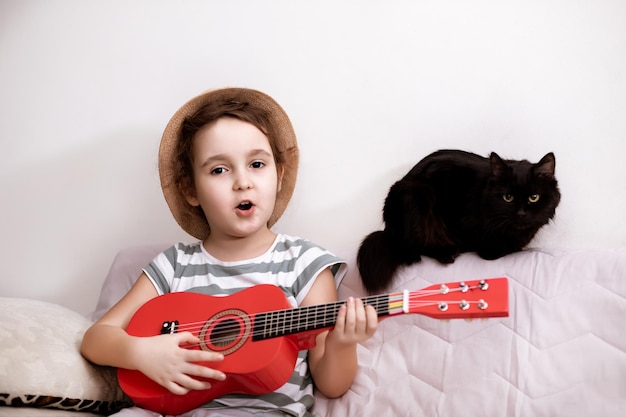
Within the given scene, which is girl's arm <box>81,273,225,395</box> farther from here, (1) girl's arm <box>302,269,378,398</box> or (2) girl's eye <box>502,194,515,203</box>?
(2) girl's eye <box>502,194,515,203</box>

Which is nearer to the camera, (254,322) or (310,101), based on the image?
(254,322)

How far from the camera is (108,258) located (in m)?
1.99

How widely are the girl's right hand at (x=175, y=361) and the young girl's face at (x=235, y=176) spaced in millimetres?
305

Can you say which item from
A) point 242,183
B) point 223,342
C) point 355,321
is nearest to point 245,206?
point 242,183

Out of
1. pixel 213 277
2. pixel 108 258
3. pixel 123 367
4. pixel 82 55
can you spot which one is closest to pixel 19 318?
pixel 123 367

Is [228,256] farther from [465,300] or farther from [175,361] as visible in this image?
[465,300]

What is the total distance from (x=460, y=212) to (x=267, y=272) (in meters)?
0.47

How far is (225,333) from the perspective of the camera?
123cm

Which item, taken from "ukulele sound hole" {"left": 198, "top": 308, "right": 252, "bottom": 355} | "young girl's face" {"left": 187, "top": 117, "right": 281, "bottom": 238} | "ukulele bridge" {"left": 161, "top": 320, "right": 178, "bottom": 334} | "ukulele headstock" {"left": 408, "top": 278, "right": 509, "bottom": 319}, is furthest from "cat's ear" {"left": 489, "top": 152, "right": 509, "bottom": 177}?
"ukulele bridge" {"left": 161, "top": 320, "right": 178, "bottom": 334}

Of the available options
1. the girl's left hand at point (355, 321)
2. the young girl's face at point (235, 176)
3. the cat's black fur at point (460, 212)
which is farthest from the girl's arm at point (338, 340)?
the young girl's face at point (235, 176)

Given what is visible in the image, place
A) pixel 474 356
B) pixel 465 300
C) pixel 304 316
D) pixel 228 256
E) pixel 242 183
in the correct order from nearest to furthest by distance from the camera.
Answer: pixel 465 300 → pixel 304 316 → pixel 474 356 → pixel 242 183 → pixel 228 256

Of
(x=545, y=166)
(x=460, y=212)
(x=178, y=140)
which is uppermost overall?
(x=178, y=140)

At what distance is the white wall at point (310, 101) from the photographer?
1532 millimetres

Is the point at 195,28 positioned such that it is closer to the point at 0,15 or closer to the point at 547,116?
the point at 0,15
